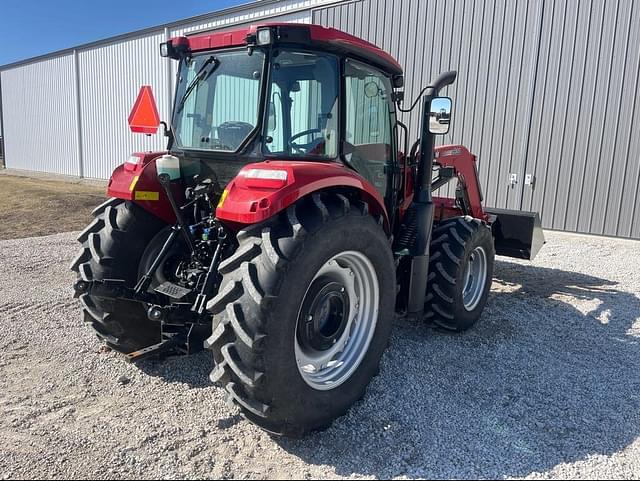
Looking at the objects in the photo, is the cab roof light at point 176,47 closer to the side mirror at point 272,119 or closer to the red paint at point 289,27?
the red paint at point 289,27

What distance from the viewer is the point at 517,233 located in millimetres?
5824

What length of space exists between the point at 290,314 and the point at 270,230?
0.44 meters

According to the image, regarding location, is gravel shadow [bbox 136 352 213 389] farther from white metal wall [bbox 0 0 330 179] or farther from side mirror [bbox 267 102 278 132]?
white metal wall [bbox 0 0 330 179]

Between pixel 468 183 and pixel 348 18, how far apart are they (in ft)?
22.3

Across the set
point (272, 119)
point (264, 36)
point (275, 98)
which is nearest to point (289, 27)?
point (264, 36)

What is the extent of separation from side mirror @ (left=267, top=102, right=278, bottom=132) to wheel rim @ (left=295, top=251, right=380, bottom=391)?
0.89 metres

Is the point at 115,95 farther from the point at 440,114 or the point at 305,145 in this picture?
the point at 305,145

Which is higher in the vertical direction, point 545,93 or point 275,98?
point 545,93

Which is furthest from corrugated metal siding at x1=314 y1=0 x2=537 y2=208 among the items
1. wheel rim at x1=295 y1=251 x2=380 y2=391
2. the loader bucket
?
wheel rim at x1=295 y1=251 x2=380 y2=391

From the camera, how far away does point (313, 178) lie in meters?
2.74

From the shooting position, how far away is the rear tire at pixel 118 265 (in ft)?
11.0

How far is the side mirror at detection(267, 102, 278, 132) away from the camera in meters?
3.08

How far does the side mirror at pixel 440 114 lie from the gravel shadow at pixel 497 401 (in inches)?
67.9

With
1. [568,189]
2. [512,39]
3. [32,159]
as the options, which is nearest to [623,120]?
[568,189]
